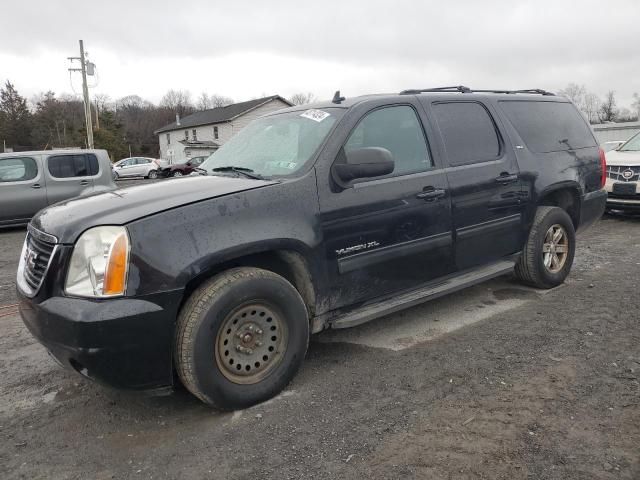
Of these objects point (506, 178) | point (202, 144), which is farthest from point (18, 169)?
point (202, 144)

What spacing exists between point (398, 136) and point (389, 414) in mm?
2024

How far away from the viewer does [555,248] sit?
5023 millimetres

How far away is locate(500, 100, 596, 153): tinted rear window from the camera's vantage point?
187 inches

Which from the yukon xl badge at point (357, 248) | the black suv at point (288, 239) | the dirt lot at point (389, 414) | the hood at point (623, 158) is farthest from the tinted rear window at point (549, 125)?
the hood at point (623, 158)

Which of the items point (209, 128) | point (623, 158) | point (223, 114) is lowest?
point (623, 158)

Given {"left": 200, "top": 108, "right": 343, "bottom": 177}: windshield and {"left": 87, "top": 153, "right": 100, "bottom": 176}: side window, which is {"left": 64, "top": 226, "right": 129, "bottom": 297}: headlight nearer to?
{"left": 200, "top": 108, "right": 343, "bottom": 177}: windshield

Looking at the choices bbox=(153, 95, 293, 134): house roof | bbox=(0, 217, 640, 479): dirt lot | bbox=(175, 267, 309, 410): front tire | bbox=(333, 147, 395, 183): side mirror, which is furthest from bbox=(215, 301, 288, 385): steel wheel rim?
bbox=(153, 95, 293, 134): house roof

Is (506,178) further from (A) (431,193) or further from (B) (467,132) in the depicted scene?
(A) (431,193)

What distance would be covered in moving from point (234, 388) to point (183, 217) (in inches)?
40.1

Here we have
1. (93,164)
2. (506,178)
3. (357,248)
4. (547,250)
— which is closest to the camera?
(357,248)

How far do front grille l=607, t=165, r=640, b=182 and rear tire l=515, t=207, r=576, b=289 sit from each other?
4471 millimetres

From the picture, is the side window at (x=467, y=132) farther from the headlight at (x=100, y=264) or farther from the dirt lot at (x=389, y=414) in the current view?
the headlight at (x=100, y=264)

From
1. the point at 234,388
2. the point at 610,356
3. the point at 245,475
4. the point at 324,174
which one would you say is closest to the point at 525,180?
the point at 610,356

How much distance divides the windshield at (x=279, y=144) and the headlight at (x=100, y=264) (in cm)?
116
